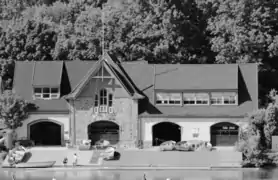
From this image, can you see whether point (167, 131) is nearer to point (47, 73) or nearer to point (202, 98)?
point (202, 98)

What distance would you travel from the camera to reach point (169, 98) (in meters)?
104

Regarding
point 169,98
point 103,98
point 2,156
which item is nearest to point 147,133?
point 169,98

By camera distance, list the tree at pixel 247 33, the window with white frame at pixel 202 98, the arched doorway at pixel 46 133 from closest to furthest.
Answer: the window with white frame at pixel 202 98 → the arched doorway at pixel 46 133 → the tree at pixel 247 33

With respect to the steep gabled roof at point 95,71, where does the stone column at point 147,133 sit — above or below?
below

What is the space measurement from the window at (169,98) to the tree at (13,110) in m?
13.4

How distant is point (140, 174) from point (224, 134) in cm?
1446

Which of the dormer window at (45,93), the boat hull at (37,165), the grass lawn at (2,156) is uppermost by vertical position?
the dormer window at (45,93)

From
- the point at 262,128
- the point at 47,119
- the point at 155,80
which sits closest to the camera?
the point at 262,128

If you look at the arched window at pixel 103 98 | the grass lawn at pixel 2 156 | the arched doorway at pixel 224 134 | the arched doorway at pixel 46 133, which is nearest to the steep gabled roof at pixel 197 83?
the arched doorway at pixel 224 134

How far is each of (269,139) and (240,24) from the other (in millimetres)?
18024

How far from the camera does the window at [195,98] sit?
104 metres

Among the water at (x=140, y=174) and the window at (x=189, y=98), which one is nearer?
the water at (x=140, y=174)

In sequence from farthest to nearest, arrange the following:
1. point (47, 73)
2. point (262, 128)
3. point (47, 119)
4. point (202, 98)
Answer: point (47, 73)
point (47, 119)
point (202, 98)
point (262, 128)

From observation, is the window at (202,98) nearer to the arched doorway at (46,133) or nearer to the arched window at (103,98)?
the arched window at (103,98)
